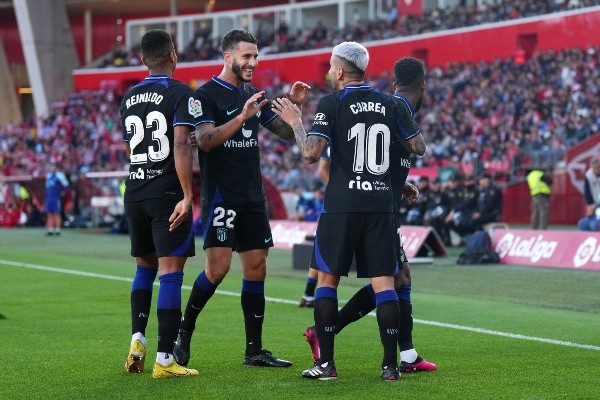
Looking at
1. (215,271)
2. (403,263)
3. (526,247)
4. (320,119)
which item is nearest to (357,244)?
(403,263)

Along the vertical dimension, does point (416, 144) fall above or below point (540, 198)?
above

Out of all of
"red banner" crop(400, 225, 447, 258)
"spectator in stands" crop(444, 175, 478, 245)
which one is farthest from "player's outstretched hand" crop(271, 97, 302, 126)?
"spectator in stands" crop(444, 175, 478, 245)

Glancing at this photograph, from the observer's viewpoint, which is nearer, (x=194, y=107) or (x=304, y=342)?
(x=194, y=107)

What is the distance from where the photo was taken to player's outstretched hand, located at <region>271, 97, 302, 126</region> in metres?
7.48

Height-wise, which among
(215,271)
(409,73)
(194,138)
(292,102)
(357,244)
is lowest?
(215,271)

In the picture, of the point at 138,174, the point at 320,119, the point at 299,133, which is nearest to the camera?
the point at 320,119

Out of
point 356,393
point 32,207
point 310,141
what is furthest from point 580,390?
point 32,207

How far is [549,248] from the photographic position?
18750 millimetres

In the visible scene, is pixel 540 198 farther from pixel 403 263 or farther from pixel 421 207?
pixel 403 263

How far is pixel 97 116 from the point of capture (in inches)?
2298

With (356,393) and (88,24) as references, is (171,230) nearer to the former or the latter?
(356,393)

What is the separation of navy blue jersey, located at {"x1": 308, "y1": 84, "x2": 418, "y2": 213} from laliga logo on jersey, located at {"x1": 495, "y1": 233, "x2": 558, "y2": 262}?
Result: 11.9 m

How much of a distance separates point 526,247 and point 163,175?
1266cm

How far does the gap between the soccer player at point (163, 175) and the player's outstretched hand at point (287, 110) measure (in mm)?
563
